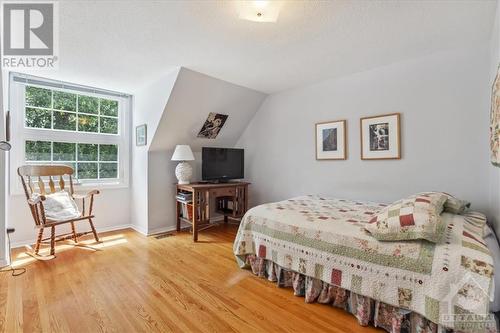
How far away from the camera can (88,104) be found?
353 centimetres

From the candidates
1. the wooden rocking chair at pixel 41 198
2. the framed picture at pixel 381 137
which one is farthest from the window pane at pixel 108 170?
the framed picture at pixel 381 137

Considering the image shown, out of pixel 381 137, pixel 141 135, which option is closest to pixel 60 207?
pixel 141 135

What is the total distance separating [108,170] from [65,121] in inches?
34.2

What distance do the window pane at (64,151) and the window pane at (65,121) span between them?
22cm

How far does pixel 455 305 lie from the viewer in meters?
1.24

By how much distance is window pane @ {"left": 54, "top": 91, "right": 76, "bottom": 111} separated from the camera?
325 centimetres

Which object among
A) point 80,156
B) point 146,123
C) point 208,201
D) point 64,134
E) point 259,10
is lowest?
point 208,201

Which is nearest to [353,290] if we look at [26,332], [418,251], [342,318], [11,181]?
[342,318]

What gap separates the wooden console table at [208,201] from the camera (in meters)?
3.27

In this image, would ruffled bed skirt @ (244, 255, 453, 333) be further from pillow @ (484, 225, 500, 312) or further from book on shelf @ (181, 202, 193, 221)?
book on shelf @ (181, 202, 193, 221)

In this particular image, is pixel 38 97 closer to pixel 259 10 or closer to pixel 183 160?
pixel 183 160

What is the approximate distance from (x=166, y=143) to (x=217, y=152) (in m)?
0.76

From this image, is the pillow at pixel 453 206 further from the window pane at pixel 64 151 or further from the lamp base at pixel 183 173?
the window pane at pixel 64 151

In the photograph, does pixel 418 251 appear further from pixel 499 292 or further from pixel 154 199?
pixel 154 199
